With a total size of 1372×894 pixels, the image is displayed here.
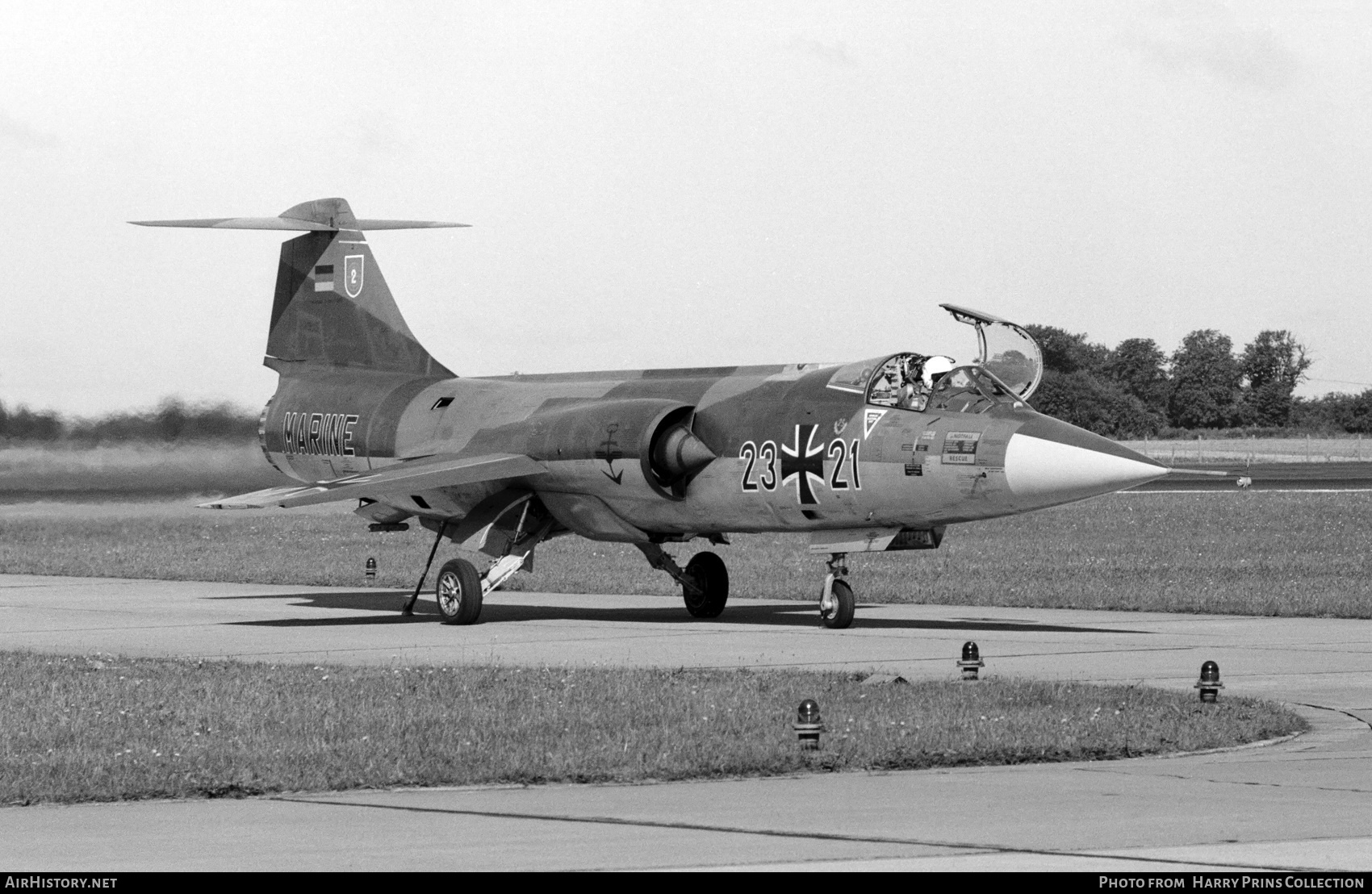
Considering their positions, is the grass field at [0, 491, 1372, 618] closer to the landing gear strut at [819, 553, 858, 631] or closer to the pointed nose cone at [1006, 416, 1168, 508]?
the landing gear strut at [819, 553, 858, 631]

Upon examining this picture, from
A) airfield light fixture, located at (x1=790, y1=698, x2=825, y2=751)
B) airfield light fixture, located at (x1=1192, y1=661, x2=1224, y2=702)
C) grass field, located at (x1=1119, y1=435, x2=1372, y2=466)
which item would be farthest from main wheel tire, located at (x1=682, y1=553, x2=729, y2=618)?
grass field, located at (x1=1119, y1=435, x2=1372, y2=466)

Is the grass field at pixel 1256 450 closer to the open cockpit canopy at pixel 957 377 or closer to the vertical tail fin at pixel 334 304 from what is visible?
the vertical tail fin at pixel 334 304

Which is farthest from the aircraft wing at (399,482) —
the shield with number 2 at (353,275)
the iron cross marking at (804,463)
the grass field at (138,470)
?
the grass field at (138,470)

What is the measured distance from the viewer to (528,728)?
1237 centimetres

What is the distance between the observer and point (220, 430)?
31.2 meters

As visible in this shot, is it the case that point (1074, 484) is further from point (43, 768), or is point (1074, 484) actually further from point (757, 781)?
point (43, 768)

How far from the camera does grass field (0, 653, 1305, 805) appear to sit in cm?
1086

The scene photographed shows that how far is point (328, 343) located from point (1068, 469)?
13.7 meters

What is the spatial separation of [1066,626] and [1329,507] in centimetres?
2989

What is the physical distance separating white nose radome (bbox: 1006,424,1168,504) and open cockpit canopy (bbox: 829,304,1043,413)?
0.98 meters

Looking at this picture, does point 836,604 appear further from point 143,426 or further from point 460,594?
point 143,426

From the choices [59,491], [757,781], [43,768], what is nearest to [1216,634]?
[757,781]

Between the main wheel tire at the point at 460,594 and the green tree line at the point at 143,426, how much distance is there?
932 centimetres

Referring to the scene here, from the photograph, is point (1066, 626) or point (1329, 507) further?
point (1329, 507)
